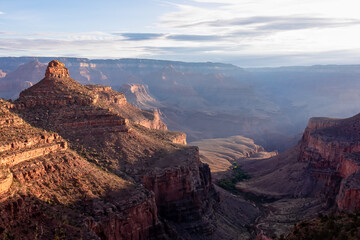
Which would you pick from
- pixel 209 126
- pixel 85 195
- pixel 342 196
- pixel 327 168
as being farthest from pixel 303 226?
pixel 209 126

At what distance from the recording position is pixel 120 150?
49.3m

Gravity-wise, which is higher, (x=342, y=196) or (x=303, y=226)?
(x=303, y=226)

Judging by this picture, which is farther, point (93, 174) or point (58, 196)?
point (93, 174)

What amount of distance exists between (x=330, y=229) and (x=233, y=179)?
229 ft

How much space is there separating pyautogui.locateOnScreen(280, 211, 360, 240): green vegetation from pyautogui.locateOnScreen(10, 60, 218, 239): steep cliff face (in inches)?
940

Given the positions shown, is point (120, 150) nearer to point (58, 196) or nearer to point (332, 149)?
point (58, 196)

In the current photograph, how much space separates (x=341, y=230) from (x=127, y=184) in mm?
23207

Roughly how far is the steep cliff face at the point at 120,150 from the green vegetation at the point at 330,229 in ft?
78.4

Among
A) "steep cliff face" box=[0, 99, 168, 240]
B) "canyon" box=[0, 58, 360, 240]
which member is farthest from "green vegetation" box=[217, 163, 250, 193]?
"steep cliff face" box=[0, 99, 168, 240]

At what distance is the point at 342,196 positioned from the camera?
47188 mm

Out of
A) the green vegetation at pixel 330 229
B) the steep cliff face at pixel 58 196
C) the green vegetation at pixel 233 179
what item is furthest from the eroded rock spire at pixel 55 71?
the green vegetation at pixel 233 179

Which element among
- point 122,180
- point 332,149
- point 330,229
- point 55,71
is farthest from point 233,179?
point 330,229

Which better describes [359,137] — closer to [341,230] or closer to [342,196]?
[342,196]

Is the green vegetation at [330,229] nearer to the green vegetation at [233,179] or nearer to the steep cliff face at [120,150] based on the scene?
the steep cliff face at [120,150]
